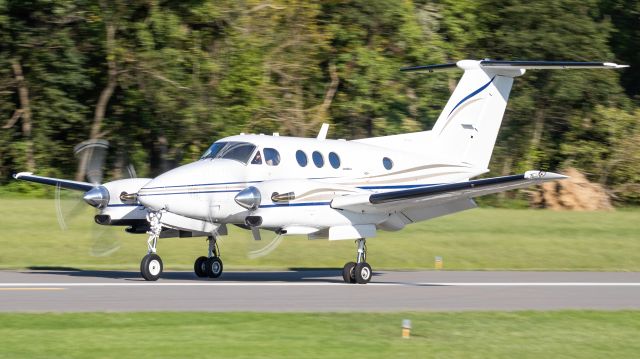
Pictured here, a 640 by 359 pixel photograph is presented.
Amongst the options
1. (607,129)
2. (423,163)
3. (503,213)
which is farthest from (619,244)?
(607,129)

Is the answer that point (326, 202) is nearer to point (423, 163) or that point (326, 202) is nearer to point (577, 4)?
point (423, 163)

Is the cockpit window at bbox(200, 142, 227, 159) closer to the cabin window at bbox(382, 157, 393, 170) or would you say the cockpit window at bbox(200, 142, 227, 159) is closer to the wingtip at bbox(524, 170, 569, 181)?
the cabin window at bbox(382, 157, 393, 170)

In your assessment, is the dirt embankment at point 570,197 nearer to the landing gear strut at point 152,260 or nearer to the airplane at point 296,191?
the airplane at point 296,191

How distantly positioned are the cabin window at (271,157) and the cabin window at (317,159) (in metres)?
0.81

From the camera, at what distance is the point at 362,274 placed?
60.3 ft

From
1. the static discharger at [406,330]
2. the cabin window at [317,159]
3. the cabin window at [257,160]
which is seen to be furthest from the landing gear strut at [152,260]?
the static discharger at [406,330]

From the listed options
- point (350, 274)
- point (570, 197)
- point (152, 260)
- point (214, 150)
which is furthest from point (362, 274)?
point (570, 197)

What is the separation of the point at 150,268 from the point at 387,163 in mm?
5309

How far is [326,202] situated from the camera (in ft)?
59.1

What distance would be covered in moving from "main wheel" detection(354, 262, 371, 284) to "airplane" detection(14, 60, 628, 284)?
0.02 metres

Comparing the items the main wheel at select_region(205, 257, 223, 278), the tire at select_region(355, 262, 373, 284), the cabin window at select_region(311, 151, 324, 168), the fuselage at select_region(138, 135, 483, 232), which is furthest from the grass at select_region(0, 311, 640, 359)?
the main wheel at select_region(205, 257, 223, 278)

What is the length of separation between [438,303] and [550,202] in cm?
1892

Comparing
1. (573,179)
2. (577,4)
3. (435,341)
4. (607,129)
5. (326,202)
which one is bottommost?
(435,341)

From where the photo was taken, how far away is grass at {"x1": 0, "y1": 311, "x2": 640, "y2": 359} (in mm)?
10609
